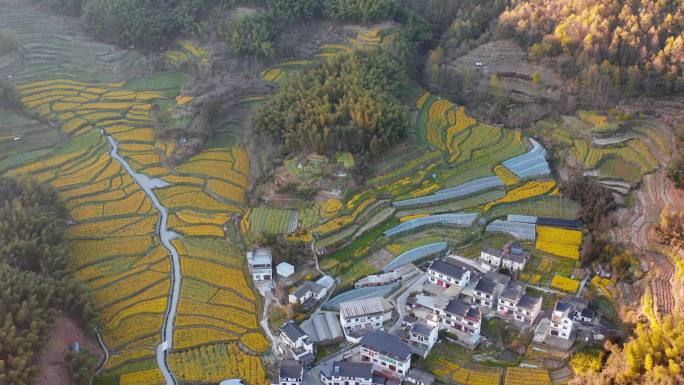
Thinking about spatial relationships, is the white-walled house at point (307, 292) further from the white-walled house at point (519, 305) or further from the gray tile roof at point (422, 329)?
the white-walled house at point (519, 305)

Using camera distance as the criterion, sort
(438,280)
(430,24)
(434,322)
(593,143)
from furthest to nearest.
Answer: (430,24) → (593,143) → (438,280) → (434,322)

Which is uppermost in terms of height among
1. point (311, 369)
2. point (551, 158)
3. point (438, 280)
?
point (551, 158)

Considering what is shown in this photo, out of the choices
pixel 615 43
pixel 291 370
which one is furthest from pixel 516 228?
pixel 615 43

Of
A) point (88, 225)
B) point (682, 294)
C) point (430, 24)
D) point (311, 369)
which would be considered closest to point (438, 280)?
point (311, 369)

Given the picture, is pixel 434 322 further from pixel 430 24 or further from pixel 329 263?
pixel 430 24

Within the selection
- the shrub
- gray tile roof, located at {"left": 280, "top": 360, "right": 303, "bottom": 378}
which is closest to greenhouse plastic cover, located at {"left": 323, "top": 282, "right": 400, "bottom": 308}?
gray tile roof, located at {"left": 280, "top": 360, "right": 303, "bottom": 378}

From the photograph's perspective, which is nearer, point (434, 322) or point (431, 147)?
point (434, 322)

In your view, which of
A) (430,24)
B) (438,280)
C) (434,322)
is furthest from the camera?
(430,24)
